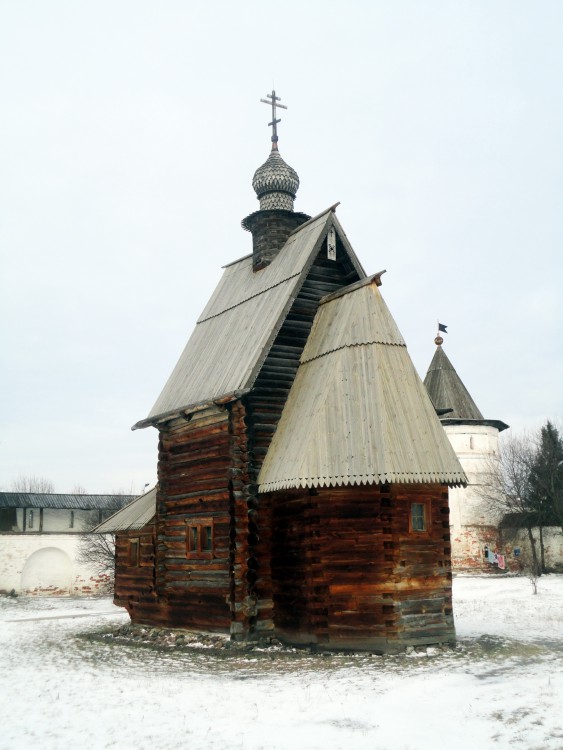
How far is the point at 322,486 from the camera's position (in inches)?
559

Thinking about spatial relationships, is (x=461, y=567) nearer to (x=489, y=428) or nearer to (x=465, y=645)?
(x=489, y=428)

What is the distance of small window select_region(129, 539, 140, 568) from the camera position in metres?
20.6

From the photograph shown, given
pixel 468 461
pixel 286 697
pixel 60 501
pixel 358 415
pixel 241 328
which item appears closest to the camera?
pixel 286 697

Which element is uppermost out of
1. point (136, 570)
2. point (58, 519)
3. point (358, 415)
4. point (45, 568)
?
point (358, 415)

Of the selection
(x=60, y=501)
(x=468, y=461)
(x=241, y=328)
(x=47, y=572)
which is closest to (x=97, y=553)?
(x=47, y=572)

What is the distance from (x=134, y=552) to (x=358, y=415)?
368 inches

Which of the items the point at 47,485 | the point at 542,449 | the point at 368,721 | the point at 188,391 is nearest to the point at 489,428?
the point at 542,449

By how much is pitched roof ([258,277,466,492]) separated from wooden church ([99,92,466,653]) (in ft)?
0.11

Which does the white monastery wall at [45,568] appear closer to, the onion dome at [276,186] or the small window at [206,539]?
the small window at [206,539]

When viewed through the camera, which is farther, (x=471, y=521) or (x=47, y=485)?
(x=47, y=485)

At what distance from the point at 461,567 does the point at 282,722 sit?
103 ft

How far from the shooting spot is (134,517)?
69.3 ft

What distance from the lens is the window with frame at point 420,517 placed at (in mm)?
14891

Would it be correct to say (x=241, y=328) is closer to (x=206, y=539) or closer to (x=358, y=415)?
(x=358, y=415)
